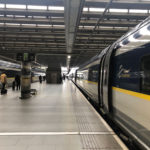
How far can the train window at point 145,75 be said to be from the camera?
3420 mm

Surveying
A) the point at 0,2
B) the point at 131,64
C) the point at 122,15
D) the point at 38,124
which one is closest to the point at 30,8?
the point at 0,2

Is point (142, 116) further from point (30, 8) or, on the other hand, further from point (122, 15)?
point (30, 8)

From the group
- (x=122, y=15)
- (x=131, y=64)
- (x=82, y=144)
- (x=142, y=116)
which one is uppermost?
(x=122, y=15)

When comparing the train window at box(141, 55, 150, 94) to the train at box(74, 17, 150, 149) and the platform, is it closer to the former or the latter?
the train at box(74, 17, 150, 149)

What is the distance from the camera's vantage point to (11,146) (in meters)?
3.85

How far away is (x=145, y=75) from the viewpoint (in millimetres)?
3539

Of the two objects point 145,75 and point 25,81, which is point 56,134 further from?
point 25,81

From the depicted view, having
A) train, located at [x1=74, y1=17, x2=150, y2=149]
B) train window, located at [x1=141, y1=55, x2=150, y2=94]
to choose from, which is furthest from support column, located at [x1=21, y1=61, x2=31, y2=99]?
train window, located at [x1=141, y1=55, x2=150, y2=94]

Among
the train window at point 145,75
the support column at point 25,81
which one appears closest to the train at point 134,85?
the train window at point 145,75

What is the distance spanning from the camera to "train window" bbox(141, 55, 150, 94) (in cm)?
342

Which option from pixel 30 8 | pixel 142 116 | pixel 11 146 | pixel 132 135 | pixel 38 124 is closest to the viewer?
pixel 142 116

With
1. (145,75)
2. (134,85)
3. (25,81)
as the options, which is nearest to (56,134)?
(134,85)

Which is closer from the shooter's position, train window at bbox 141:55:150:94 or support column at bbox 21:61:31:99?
train window at bbox 141:55:150:94

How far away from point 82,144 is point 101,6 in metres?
7.04
